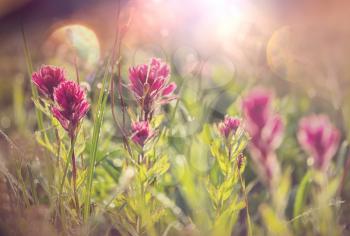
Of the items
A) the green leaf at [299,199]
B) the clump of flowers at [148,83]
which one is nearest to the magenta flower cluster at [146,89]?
the clump of flowers at [148,83]

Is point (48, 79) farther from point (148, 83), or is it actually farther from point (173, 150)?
point (173, 150)

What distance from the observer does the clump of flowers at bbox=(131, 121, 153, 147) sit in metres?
1.00

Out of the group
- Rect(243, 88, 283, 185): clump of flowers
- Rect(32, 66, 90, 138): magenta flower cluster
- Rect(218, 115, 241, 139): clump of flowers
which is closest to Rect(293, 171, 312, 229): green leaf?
Rect(243, 88, 283, 185): clump of flowers

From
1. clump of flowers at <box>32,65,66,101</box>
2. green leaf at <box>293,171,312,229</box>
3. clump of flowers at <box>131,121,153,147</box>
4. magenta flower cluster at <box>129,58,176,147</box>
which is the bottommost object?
green leaf at <box>293,171,312,229</box>

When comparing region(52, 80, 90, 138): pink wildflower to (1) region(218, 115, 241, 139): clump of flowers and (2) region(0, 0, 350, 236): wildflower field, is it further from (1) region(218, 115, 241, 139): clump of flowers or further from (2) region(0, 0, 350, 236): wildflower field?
(1) region(218, 115, 241, 139): clump of flowers

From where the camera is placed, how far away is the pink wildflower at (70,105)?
0.94m

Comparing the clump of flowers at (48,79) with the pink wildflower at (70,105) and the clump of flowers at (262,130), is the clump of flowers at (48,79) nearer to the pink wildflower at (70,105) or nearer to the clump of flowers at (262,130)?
the pink wildflower at (70,105)

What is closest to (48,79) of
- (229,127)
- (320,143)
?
(229,127)

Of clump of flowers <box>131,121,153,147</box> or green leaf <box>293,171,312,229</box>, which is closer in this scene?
clump of flowers <box>131,121,153,147</box>

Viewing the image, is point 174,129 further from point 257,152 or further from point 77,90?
point 77,90

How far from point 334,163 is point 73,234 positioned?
2.83 ft

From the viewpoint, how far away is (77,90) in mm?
948

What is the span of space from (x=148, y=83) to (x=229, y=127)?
16 centimetres

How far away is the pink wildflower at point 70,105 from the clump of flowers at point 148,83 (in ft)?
0.34
